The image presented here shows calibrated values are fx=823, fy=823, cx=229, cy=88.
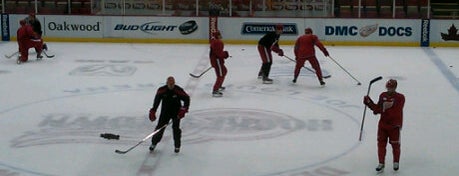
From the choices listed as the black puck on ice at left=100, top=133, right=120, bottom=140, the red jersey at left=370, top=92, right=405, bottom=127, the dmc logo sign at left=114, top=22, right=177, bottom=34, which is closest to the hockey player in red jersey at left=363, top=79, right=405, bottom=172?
the red jersey at left=370, top=92, right=405, bottom=127

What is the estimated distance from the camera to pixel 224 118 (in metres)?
11.0

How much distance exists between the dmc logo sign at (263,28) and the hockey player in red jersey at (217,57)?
319 inches

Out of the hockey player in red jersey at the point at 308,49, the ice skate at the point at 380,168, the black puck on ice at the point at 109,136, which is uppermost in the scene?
the hockey player in red jersey at the point at 308,49

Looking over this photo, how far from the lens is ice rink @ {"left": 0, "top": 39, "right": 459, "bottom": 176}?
28.0 ft

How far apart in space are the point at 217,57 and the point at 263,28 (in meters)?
8.40

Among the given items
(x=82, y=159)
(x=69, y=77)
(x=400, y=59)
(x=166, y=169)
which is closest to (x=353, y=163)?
(x=166, y=169)

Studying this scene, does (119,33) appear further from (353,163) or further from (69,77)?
(353,163)

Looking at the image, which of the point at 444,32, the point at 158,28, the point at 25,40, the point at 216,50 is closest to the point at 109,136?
the point at 216,50

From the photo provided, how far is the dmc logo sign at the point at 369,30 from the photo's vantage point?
805 inches

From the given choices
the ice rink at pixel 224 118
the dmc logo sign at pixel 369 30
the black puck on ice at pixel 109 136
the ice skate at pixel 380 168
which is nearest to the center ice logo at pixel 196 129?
the ice rink at pixel 224 118

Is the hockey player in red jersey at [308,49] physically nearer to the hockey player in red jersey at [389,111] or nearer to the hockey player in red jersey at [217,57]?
the hockey player in red jersey at [217,57]

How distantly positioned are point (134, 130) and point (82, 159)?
1.56 meters

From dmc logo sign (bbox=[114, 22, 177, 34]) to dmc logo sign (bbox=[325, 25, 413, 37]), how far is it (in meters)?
4.02

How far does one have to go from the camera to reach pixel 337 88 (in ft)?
45.2
